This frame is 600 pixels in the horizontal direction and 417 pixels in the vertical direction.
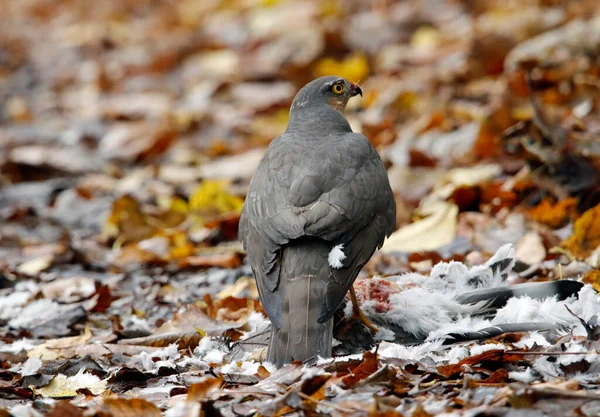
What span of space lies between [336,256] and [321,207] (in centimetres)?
25

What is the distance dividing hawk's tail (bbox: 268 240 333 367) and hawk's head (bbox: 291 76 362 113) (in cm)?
160

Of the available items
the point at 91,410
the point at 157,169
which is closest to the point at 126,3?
the point at 157,169

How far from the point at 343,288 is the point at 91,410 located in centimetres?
121

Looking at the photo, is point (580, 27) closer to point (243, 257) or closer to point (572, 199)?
point (572, 199)

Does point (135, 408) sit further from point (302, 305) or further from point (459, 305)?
point (459, 305)

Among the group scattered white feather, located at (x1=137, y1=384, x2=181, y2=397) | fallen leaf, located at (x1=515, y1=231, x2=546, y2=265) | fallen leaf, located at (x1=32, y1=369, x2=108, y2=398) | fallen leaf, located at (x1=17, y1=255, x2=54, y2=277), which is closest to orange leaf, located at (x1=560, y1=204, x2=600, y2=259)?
fallen leaf, located at (x1=515, y1=231, x2=546, y2=265)

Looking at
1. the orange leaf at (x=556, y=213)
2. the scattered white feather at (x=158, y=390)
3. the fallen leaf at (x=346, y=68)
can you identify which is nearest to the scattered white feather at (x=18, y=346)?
the scattered white feather at (x=158, y=390)

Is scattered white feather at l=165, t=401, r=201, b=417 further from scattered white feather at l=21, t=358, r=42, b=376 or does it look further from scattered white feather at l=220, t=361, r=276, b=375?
scattered white feather at l=21, t=358, r=42, b=376

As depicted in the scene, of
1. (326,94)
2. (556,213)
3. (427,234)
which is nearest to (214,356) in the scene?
(326,94)

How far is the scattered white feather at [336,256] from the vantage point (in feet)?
12.8

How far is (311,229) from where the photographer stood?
396 cm

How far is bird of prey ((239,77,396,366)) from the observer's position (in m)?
3.82

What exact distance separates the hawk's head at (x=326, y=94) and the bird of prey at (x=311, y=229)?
0.77 meters

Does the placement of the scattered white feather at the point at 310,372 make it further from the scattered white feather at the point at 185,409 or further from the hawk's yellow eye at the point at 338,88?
the hawk's yellow eye at the point at 338,88
